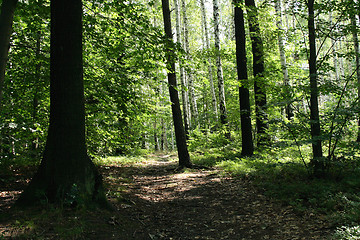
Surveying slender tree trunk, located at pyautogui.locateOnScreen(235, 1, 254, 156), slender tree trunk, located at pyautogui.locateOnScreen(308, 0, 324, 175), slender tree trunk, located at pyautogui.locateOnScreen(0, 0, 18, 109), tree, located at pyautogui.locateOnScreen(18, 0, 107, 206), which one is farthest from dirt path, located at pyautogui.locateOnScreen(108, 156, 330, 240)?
slender tree trunk, located at pyautogui.locateOnScreen(235, 1, 254, 156)

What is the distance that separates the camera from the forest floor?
3.55 m

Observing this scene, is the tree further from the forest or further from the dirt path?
the dirt path

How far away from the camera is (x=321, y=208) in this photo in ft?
13.9

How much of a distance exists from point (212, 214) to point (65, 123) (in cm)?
325

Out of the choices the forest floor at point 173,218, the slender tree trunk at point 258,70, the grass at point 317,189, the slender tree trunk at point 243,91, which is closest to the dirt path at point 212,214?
the forest floor at point 173,218

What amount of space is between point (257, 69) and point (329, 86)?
18.0 feet

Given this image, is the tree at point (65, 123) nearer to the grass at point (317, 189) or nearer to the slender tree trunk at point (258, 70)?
the grass at point (317, 189)

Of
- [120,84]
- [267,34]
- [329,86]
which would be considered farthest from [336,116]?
[120,84]

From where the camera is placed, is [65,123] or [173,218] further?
[173,218]

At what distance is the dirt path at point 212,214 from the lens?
397cm

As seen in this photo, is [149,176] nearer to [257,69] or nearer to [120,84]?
[120,84]

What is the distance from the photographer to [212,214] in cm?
504

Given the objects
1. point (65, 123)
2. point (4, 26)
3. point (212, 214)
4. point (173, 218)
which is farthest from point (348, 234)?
point (4, 26)

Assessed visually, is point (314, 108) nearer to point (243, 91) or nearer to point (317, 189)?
point (317, 189)
